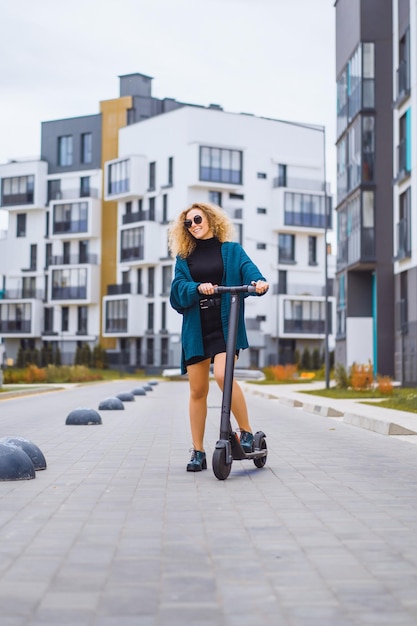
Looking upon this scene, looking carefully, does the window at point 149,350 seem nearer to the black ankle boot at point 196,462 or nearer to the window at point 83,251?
the window at point 83,251

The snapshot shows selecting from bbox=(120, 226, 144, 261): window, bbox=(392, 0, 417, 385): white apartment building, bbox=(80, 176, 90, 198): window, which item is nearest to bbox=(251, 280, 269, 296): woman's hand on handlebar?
bbox=(392, 0, 417, 385): white apartment building

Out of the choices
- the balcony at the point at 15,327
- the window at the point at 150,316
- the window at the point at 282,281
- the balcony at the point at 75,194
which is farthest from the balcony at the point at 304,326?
the balcony at the point at 15,327

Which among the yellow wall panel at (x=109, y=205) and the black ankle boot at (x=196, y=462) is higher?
the yellow wall panel at (x=109, y=205)

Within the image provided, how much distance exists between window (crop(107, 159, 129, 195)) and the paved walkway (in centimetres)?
7069

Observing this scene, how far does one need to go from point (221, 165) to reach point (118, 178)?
8.90 meters

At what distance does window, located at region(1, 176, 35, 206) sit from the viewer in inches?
3356

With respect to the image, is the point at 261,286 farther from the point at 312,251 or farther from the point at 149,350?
the point at 312,251

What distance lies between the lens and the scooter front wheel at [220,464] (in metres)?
7.09

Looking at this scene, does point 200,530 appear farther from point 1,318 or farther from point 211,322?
point 1,318

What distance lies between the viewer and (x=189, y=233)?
306 inches

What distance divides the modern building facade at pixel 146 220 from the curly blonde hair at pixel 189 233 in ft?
216

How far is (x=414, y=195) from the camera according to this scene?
34.0 m

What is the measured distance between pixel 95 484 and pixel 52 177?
80.1 metres

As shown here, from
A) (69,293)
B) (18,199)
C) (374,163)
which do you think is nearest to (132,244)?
(69,293)
